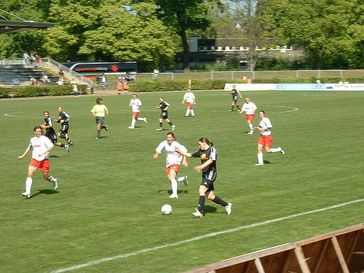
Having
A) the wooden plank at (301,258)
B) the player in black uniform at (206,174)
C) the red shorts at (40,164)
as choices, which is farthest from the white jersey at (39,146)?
the wooden plank at (301,258)

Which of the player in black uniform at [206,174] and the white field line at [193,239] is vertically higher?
the player in black uniform at [206,174]

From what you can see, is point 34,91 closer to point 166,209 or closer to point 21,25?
point 21,25

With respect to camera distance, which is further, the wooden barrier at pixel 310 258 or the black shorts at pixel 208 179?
the black shorts at pixel 208 179

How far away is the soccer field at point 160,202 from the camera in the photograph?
1263 centimetres

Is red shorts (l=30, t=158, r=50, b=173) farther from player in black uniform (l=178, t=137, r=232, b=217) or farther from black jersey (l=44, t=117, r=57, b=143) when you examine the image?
black jersey (l=44, t=117, r=57, b=143)

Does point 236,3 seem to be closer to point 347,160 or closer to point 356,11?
point 356,11

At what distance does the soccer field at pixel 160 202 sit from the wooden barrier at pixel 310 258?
251cm

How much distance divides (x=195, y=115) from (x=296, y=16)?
6064cm

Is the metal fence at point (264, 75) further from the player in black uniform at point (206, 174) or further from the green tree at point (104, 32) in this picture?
the player in black uniform at point (206, 174)

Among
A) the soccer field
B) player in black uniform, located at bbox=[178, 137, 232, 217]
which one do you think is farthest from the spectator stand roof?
player in black uniform, located at bbox=[178, 137, 232, 217]

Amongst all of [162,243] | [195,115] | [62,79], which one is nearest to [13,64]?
[62,79]

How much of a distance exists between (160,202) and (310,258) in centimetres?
816

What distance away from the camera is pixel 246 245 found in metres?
13.0

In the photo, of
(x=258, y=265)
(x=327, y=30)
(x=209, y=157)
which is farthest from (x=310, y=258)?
(x=327, y=30)
